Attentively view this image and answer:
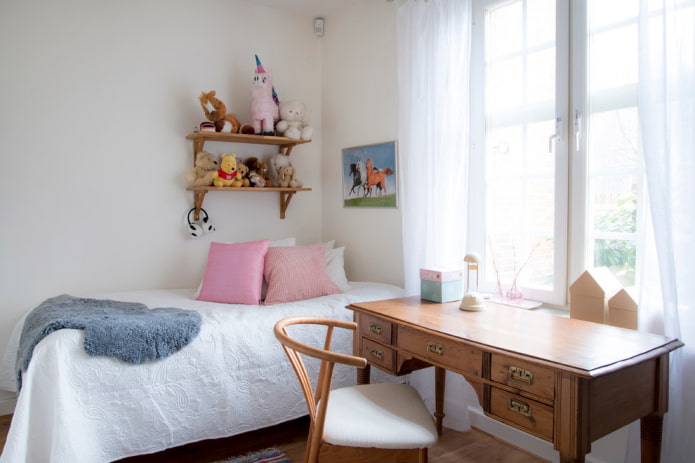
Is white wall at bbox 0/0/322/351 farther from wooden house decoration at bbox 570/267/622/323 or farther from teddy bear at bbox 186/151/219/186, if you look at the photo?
wooden house decoration at bbox 570/267/622/323

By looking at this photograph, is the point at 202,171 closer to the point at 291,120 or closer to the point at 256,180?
the point at 256,180

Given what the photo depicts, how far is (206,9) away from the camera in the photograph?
120 inches

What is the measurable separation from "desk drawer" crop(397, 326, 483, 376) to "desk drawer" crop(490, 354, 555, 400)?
0.21ft

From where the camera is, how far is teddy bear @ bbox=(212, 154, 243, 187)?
2.87 m

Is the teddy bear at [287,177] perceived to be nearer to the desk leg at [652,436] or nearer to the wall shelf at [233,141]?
the wall shelf at [233,141]

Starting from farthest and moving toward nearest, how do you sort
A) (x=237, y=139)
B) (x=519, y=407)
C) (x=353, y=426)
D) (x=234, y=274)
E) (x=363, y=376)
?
(x=237, y=139) → (x=234, y=274) → (x=363, y=376) → (x=353, y=426) → (x=519, y=407)

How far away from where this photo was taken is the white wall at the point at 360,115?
289 cm

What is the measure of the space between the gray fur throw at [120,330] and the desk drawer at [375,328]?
71 centimetres

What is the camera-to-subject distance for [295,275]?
103 inches

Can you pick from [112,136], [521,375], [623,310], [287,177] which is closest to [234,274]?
[287,177]

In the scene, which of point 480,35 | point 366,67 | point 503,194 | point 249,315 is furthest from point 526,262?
point 366,67

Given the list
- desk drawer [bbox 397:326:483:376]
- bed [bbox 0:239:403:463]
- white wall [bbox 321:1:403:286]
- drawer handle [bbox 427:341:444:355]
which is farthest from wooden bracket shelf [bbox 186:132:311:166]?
drawer handle [bbox 427:341:444:355]

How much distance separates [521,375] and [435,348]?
0.34 m

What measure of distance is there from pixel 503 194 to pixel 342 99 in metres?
1.42
